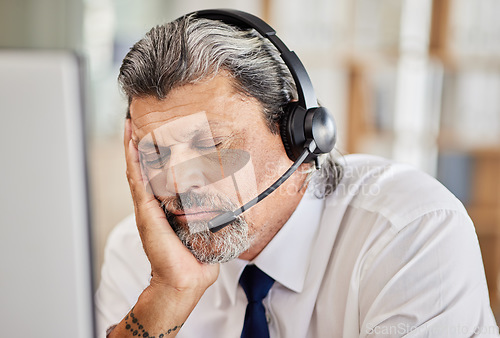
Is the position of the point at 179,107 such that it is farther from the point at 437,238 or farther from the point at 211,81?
the point at 437,238

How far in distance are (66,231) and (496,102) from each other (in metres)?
2.32

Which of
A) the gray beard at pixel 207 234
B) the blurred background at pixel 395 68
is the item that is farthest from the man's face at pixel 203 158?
the blurred background at pixel 395 68

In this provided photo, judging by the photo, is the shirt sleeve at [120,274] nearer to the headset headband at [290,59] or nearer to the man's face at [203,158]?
the man's face at [203,158]

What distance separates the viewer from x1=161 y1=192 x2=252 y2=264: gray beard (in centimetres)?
65

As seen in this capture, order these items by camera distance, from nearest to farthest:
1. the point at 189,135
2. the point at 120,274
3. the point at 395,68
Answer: the point at 189,135
the point at 120,274
the point at 395,68

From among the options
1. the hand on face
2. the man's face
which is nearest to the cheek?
the man's face

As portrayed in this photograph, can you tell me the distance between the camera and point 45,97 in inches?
15.8

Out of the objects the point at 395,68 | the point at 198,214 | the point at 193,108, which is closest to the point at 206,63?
the point at 193,108

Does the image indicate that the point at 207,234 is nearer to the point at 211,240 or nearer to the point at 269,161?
the point at 211,240

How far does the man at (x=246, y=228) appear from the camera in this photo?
0.65 meters

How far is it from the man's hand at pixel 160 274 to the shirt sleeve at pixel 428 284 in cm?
24

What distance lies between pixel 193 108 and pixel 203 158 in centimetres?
7

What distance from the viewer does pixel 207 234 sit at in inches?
26.0

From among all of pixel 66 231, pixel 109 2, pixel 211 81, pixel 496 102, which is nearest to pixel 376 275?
pixel 211 81
